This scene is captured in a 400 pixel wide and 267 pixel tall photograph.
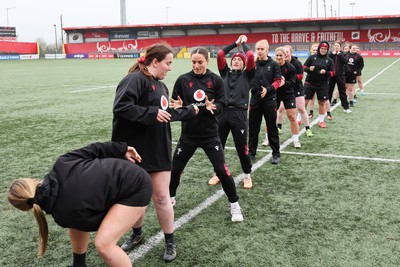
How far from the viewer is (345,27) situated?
59500 millimetres

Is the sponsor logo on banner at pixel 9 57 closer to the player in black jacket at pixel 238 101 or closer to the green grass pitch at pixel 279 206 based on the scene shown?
the green grass pitch at pixel 279 206

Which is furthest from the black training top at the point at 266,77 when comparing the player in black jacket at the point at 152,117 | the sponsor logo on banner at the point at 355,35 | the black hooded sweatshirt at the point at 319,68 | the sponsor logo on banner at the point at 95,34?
the sponsor logo on banner at the point at 95,34

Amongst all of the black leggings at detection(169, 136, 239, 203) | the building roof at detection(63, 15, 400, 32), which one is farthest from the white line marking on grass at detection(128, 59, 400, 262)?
the building roof at detection(63, 15, 400, 32)

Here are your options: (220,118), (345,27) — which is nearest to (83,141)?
(220,118)

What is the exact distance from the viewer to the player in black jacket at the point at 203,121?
14.2ft

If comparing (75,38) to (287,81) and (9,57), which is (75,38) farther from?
(287,81)

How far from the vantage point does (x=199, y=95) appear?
4359 mm

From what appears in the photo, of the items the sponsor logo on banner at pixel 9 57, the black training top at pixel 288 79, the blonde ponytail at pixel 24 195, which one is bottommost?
the blonde ponytail at pixel 24 195

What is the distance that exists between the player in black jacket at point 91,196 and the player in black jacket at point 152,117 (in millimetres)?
566

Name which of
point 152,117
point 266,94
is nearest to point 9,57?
point 266,94

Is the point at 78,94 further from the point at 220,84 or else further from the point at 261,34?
the point at 261,34

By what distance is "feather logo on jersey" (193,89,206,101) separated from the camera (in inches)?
171

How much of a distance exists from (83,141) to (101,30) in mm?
67704

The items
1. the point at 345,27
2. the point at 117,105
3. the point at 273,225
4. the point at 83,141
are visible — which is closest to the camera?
the point at 117,105
